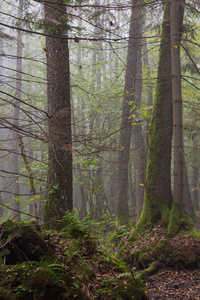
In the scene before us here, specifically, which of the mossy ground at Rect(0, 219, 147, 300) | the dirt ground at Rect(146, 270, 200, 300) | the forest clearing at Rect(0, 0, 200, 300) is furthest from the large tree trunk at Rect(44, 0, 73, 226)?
the dirt ground at Rect(146, 270, 200, 300)

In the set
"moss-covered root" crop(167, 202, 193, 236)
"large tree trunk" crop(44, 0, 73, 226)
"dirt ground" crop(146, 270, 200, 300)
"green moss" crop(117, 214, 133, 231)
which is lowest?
"dirt ground" crop(146, 270, 200, 300)

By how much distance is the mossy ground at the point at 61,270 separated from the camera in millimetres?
2180

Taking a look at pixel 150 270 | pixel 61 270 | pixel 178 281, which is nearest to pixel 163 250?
pixel 150 270

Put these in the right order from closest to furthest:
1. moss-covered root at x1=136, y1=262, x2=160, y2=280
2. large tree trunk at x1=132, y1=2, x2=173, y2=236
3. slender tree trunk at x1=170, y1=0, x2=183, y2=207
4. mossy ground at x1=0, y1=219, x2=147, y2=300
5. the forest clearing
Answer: mossy ground at x1=0, y1=219, x2=147, y2=300 < the forest clearing < moss-covered root at x1=136, y1=262, x2=160, y2=280 < slender tree trunk at x1=170, y1=0, x2=183, y2=207 < large tree trunk at x1=132, y1=2, x2=173, y2=236

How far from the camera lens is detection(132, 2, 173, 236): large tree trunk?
666 cm

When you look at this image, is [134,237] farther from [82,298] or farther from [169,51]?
[169,51]

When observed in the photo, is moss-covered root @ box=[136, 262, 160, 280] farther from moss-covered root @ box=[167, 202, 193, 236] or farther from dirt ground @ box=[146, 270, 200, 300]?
moss-covered root @ box=[167, 202, 193, 236]

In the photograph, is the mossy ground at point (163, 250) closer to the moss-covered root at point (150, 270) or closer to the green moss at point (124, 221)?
the moss-covered root at point (150, 270)

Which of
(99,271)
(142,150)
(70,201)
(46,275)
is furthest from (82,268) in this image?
(142,150)

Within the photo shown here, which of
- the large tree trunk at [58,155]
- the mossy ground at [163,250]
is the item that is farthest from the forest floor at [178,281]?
the large tree trunk at [58,155]

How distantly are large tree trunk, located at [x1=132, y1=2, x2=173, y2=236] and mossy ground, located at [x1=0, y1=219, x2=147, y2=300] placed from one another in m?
3.23

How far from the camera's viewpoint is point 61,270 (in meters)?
2.57

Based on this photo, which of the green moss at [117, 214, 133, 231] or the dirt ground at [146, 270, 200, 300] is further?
the green moss at [117, 214, 133, 231]

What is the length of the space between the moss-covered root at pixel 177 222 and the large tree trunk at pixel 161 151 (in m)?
0.40
